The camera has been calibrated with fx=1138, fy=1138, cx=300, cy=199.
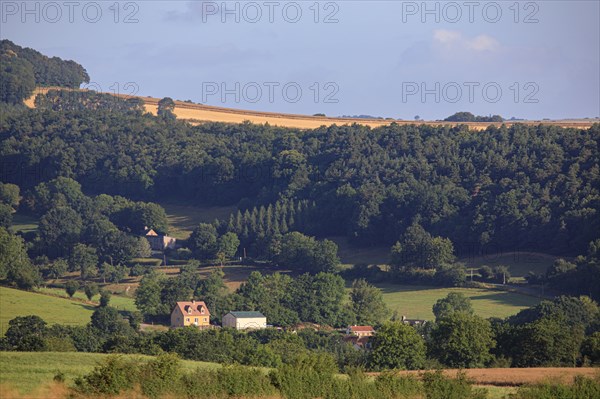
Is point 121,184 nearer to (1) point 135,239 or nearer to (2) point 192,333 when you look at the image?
(1) point 135,239

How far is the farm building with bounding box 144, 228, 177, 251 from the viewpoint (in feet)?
348

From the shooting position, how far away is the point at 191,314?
73.9 m

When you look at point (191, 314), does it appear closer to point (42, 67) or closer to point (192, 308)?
point (192, 308)

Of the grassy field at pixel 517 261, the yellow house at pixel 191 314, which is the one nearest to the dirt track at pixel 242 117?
the grassy field at pixel 517 261

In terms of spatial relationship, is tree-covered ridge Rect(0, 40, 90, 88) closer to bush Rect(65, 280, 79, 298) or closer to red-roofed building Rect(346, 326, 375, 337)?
bush Rect(65, 280, 79, 298)

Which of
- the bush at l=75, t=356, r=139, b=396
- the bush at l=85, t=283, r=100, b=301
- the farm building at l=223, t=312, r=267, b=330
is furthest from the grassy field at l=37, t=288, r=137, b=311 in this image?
the bush at l=75, t=356, r=139, b=396

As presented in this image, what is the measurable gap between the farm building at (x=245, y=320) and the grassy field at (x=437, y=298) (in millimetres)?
9652

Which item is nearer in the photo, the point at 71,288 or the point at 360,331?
the point at 360,331

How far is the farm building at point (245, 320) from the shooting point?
7212 centimetres

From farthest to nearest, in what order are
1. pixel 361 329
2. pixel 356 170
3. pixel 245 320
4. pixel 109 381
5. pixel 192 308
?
pixel 356 170 < pixel 192 308 < pixel 245 320 < pixel 361 329 < pixel 109 381

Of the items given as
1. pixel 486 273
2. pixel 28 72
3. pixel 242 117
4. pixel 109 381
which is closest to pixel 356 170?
pixel 486 273

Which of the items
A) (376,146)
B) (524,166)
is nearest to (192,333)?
(524,166)

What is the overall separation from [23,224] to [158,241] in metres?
15.6

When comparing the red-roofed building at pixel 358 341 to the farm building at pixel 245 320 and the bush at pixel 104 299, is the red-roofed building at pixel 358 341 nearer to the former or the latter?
the farm building at pixel 245 320
